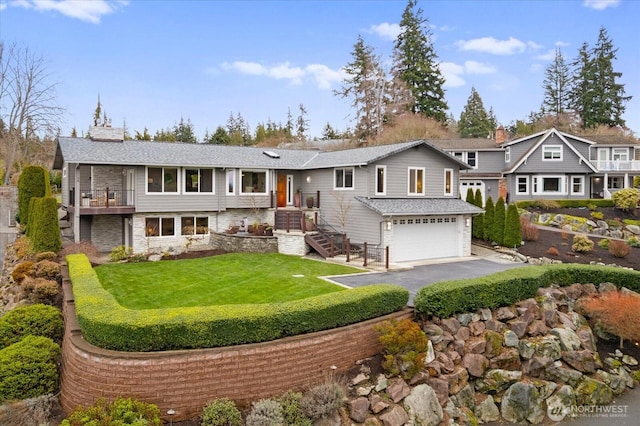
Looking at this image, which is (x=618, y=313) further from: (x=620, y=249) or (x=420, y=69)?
(x=420, y=69)

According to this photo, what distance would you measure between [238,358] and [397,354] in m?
4.04

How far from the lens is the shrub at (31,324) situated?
9719 mm

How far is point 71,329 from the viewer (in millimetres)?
8984

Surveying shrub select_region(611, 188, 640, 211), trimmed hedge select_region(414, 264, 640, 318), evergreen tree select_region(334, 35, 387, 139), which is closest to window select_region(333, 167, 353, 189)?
trimmed hedge select_region(414, 264, 640, 318)

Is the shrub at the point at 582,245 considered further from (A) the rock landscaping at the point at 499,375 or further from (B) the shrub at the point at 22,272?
(B) the shrub at the point at 22,272

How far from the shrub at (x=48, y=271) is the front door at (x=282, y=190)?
13428 millimetres

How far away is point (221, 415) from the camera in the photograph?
7754mm

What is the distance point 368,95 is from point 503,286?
3674 centimetres

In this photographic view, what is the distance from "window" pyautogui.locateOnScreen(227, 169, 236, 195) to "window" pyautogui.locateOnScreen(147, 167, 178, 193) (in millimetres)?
2858

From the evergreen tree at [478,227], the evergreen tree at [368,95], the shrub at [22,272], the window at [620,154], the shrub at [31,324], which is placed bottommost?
the shrub at [31,324]

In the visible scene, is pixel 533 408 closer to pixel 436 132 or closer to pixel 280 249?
pixel 280 249

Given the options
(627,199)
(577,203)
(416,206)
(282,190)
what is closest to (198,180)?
(282,190)

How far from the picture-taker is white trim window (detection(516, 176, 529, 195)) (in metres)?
33.7

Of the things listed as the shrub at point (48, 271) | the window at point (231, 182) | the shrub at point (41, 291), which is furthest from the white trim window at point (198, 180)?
the shrub at point (41, 291)
